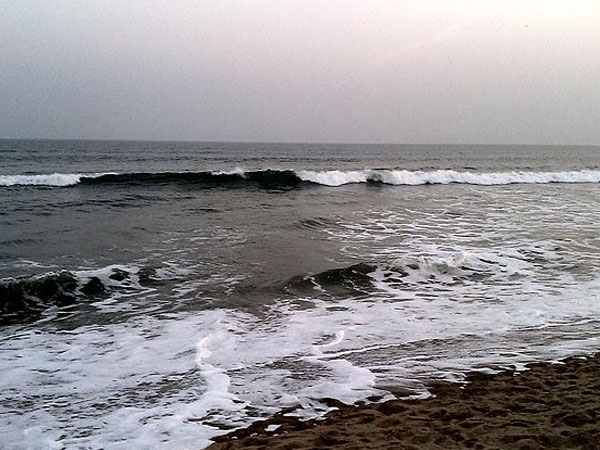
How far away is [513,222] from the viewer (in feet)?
54.1

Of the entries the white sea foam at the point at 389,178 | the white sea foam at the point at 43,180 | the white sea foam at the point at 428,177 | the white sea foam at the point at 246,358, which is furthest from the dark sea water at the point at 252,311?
the white sea foam at the point at 428,177

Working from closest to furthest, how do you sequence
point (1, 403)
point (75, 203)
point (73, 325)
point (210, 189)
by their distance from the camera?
point (1, 403) < point (73, 325) < point (75, 203) < point (210, 189)

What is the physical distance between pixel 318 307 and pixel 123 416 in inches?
160

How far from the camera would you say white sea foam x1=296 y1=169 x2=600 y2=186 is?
30.9 meters

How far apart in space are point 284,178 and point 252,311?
2257 cm

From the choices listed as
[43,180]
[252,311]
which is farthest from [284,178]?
[252,311]

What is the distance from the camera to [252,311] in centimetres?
794

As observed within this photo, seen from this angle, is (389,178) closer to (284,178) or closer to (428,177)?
(428,177)

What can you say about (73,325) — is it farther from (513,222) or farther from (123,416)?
(513,222)

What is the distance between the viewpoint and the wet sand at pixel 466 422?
12.7 ft

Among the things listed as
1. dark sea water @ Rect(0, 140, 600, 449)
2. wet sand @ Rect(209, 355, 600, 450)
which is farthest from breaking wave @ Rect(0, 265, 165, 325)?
wet sand @ Rect(209, 355, 600, 450)

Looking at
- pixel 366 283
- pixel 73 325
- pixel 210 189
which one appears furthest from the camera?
pixel 210 189

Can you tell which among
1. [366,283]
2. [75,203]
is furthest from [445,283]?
[75,203]

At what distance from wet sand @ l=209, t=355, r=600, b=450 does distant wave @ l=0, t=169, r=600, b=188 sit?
23.4 metres
